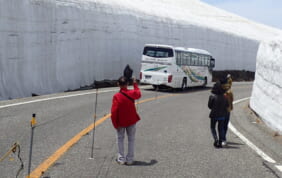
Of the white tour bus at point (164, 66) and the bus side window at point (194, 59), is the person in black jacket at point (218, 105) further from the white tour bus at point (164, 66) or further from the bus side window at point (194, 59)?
the bus side window at point (194, 59)

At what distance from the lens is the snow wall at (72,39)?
17.9m

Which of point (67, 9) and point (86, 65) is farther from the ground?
point (67, 9)

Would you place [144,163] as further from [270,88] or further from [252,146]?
[270,88]

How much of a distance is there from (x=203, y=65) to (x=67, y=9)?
37.1 ft

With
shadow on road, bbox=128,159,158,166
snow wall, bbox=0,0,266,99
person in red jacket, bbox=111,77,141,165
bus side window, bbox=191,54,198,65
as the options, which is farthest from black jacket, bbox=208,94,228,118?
bus side window, bbox=191,54,198,65

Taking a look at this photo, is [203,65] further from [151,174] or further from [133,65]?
[151,174]

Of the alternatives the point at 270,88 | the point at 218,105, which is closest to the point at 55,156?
the point at 218,105

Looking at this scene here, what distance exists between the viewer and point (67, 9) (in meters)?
24.7

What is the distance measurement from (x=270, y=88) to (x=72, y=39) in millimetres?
14916

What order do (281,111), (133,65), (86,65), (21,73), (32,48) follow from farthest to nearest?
(133,65), (86,65), (32,48), (21,73), (281,111)

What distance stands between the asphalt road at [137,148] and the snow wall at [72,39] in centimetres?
537

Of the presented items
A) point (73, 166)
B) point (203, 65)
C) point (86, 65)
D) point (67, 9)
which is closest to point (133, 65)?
point (203, 65)

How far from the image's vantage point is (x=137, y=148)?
800 centimetres

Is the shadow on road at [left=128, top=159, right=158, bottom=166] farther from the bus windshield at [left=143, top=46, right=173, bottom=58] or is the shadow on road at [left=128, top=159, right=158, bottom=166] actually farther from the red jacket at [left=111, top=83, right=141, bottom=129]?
the bus windshield at [left=143, top=46, right=173, bottom=58]
